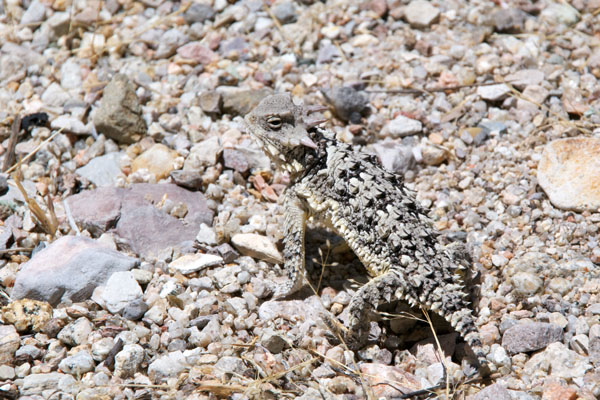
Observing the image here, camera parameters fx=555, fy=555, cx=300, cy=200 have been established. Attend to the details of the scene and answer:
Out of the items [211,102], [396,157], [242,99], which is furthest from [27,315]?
[396,157]

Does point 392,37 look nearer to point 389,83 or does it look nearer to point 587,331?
point 389,83

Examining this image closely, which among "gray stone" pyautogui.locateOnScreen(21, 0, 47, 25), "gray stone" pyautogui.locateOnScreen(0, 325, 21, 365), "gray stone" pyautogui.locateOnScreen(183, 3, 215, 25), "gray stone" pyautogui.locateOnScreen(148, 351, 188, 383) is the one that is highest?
"gray stone" pyautogui.locateOnScreen(21, 0, 47, 25)

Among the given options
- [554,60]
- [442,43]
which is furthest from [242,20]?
[554,60]

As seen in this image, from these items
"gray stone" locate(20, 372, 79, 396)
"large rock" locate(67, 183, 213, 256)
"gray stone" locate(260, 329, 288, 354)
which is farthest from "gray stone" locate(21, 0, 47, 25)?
"gray stone" locate(260, 329, 288, 354)

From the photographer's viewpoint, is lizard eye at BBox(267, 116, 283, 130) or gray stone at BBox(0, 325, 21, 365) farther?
lizard eye at BBox(267, 116, 283, 130)

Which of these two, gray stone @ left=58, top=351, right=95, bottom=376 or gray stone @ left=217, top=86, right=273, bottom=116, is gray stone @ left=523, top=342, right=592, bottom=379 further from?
gray stone @ left=217, top=86, right=273, bottom=116

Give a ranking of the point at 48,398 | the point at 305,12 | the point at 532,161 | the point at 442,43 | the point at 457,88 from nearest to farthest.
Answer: the point at 48,398
the point at 532,161
the point at 457,88
the point at 442,43
the point at 305,12
